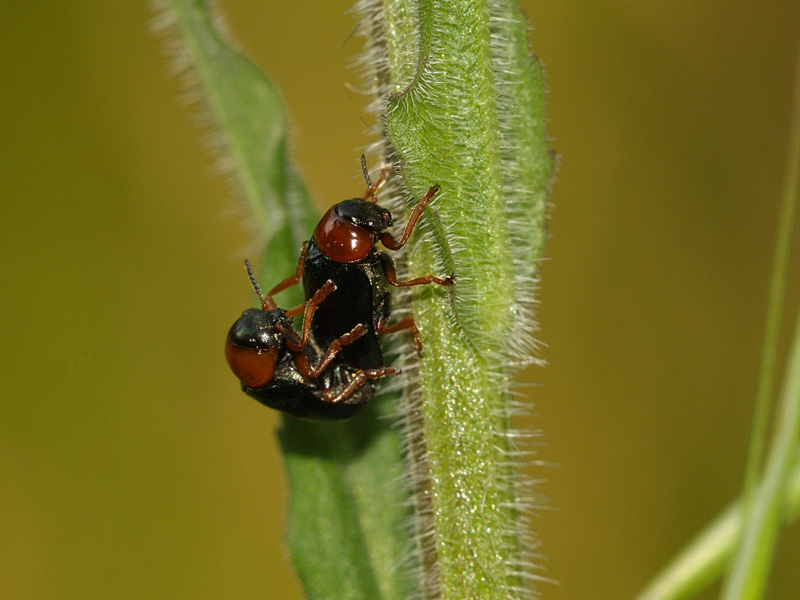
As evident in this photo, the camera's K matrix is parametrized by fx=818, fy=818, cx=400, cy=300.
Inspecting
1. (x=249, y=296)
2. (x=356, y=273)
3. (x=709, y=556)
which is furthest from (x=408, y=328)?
(x=249, y=296)

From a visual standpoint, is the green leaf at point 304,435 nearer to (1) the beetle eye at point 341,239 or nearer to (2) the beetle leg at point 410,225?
(1) the beetle eye at point 341,239

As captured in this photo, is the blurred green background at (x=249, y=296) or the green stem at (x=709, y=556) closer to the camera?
the green stem at (x=709, y=556)

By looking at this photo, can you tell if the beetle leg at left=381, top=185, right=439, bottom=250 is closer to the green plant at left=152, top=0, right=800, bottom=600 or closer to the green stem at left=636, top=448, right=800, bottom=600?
the green plant at left=152, top=0, right=800, bottom=600

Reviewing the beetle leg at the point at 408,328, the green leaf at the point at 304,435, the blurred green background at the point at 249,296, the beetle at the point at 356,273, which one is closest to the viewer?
the beetle leg at the point at 408,328

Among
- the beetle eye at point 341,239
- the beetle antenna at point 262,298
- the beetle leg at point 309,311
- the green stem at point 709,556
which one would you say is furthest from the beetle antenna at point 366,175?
the green stem at point 709,556

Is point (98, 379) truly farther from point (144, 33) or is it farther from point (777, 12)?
point (777, 12)

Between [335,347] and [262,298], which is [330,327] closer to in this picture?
[335,347]
